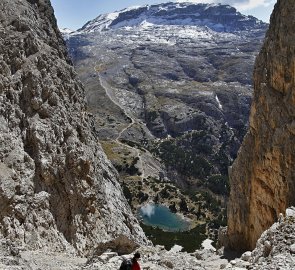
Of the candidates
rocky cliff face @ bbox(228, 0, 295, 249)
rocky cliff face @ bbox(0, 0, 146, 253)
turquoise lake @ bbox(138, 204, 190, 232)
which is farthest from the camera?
turquoise lake @ bbox(138, 204, 190, 232)

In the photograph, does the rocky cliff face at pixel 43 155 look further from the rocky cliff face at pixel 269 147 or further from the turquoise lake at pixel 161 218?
the turquoise lake at pixel 161 218

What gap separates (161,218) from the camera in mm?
156000

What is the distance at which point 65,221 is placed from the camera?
98.7ft

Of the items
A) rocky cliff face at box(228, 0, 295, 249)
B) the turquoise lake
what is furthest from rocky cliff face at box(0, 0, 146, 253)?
the turquoise lake

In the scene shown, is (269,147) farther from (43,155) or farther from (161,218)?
(161,218)

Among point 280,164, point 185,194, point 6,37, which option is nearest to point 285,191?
point 280,164

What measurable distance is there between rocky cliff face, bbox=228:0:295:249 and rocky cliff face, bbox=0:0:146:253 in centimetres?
1006

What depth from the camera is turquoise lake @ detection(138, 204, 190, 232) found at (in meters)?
148

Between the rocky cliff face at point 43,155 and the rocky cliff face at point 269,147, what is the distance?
10064 mm

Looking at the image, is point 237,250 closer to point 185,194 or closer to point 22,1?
point 22,1

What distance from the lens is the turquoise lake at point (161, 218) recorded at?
147875 mm

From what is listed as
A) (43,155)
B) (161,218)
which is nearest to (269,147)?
(43,155)

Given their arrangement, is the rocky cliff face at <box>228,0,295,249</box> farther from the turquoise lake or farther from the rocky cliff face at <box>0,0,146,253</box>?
the turquoise lake

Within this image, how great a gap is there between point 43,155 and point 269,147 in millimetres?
15181
